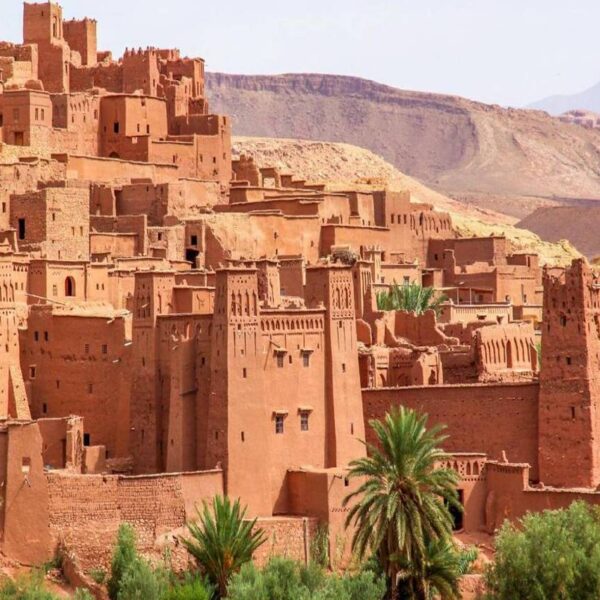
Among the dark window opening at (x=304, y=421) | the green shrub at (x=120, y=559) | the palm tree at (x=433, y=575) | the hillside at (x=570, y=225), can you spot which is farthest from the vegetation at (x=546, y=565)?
the hillside at (x=570, y=225)

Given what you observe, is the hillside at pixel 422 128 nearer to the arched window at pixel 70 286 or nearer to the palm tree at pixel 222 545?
the arched window at pixel 70 286

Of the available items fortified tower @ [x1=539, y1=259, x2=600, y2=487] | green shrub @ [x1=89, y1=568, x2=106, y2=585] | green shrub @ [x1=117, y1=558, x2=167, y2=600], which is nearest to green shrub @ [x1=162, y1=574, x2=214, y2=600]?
green shrub @ [x1=117, y1=558, x2=167, y2=600]

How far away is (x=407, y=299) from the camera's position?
54.2 m

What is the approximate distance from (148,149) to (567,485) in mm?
20437

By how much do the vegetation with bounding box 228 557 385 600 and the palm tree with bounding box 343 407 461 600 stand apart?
0.69 m

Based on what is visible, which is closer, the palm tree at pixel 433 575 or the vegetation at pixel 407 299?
the palm tree at pixel 433 575

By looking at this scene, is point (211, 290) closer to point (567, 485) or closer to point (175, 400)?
point (175, 400)

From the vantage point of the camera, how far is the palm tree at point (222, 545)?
1624 inches

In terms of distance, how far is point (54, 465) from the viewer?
43938 mm

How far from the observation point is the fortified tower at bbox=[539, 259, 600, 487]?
150 ft

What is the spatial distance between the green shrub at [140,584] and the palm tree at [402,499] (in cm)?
372

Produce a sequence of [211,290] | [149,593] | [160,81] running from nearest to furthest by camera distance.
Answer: [149,593] < [211,290] < [160,81]

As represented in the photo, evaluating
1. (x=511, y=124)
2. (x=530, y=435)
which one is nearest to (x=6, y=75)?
(x=530, y=435)

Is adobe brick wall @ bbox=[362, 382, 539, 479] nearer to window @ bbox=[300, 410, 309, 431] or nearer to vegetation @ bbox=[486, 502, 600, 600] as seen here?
window @ bbox=[300, 410, 309, 431]
